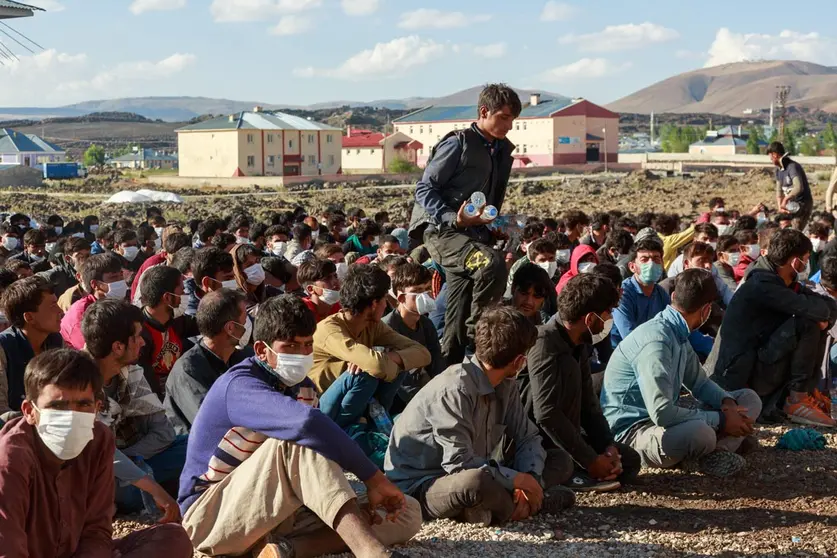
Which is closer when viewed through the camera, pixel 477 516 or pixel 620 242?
pixel 477 516

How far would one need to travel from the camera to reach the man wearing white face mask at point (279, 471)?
436 cm

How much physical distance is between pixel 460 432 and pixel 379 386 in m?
1.25

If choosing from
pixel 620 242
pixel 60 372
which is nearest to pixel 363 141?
pixel 620 242

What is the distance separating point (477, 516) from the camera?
206 inches

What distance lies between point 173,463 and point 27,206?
1558 inches

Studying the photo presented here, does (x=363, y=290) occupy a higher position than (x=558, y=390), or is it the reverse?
(x=363, y=290)

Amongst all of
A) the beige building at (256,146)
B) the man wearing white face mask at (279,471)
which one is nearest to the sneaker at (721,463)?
the man wearing white face mask at (279,471)

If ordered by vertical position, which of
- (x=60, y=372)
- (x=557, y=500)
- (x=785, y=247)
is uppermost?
(x=785, y=247)

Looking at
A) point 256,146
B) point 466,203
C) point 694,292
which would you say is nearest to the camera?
point 694,292

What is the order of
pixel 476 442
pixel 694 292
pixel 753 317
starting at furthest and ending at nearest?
1. pixel 753 317
2. pixel 694 292
3. pixel 476 442

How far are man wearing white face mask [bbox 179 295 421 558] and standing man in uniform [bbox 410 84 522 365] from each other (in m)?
2.58

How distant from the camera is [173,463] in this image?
580 centimetres

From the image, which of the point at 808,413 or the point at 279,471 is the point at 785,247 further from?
the point at 279,471

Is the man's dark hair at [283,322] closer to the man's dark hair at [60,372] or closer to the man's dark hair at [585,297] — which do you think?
the man's dark hair at [60,372]
